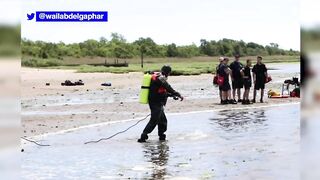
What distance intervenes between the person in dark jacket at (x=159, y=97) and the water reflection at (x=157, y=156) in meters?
0.34

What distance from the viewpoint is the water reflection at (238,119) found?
10977 millimetres

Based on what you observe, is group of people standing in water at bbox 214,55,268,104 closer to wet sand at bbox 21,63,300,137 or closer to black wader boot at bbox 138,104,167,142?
wet sand at bbox 21,63,300,137

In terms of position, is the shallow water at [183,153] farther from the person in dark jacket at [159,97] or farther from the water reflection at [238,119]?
the person in dark jacket at [159,97]

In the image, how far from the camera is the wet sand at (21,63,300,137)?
493 inches

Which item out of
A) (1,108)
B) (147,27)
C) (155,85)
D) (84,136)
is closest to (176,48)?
(155,85)

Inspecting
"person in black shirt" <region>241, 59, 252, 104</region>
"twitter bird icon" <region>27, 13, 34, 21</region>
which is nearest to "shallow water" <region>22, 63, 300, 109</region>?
"person in black shirt" <region>241, 59, 252, 104</region>

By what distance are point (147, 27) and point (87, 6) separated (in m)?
1.33

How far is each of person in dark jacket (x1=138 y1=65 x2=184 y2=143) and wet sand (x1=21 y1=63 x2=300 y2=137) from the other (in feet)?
6.29

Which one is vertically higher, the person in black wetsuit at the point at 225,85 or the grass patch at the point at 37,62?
the grass patch at the point at 37,62

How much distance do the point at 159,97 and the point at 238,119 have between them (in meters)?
3.17

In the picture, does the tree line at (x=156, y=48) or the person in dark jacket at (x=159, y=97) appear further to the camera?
the person in dark jacket at (x=159, y=97)

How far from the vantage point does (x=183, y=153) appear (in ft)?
26.8

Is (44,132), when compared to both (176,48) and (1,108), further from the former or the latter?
(1,108)

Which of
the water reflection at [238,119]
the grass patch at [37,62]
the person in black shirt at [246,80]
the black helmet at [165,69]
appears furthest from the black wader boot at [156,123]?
the person in black shirt at [246,80]
